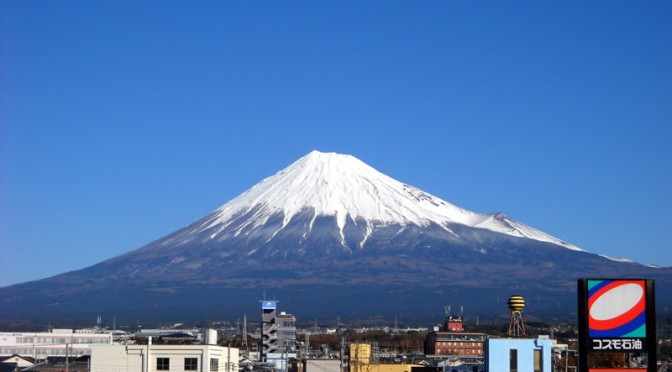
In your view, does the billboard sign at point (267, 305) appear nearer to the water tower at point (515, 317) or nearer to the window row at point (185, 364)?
the water tower at point (515, 317)

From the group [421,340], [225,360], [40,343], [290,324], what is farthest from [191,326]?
[225,360]

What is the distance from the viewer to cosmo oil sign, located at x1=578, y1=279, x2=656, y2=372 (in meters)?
29.4

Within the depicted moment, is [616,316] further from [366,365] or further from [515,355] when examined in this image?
[366,365]

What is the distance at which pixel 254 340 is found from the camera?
131 metres

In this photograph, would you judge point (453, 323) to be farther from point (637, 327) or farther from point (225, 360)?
point (637, 327)

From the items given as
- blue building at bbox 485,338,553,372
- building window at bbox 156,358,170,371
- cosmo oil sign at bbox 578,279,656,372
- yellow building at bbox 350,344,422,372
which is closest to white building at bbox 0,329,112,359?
yellow building at bbox 350,344,422,372

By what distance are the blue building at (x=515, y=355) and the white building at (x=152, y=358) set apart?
33.6 ft

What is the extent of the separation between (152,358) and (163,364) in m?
0.45

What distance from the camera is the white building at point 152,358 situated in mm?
50031

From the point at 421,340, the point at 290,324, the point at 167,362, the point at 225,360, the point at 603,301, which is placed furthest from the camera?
the point at 421,340

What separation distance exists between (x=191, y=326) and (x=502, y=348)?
13761cm

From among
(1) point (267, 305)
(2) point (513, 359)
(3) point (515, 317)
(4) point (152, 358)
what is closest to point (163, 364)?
(4) point (152, 358)

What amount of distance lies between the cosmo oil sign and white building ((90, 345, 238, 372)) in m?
23.2

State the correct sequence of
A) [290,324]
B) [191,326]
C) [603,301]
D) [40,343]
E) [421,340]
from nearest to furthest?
1. [603,301]
2. [290,324]
3. [40,343]
4. [421,340]
5. [191,326]
